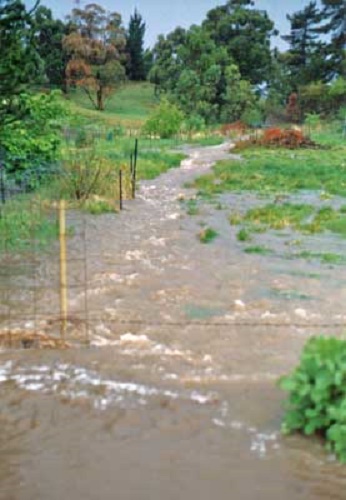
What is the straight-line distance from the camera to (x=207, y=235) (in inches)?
438

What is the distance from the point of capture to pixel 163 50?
5222 centimetres

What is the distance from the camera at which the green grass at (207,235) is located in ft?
35.9

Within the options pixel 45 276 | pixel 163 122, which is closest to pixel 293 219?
pixel 45 276

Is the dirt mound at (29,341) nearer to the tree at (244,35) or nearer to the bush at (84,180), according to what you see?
the bush at (84,180)

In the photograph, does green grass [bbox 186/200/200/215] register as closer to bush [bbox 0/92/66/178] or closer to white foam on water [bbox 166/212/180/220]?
white foam on water [bbox 166/212/180/220]

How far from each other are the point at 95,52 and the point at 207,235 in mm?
41005

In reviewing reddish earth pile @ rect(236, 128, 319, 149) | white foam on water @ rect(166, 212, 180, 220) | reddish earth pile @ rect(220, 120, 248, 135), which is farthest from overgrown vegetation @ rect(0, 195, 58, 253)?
reddish earth pile @ rect(220, 120, 248, 135)

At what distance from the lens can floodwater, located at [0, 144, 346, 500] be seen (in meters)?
3.89

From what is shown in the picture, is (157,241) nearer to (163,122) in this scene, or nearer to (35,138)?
(35,138)

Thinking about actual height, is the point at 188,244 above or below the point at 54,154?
below

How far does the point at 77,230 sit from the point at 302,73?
47667mm

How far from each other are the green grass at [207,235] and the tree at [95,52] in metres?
39.4

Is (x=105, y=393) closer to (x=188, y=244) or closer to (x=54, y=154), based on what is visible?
(x=188, y=244)

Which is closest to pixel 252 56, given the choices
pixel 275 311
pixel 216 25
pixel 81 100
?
pixel 216 25
